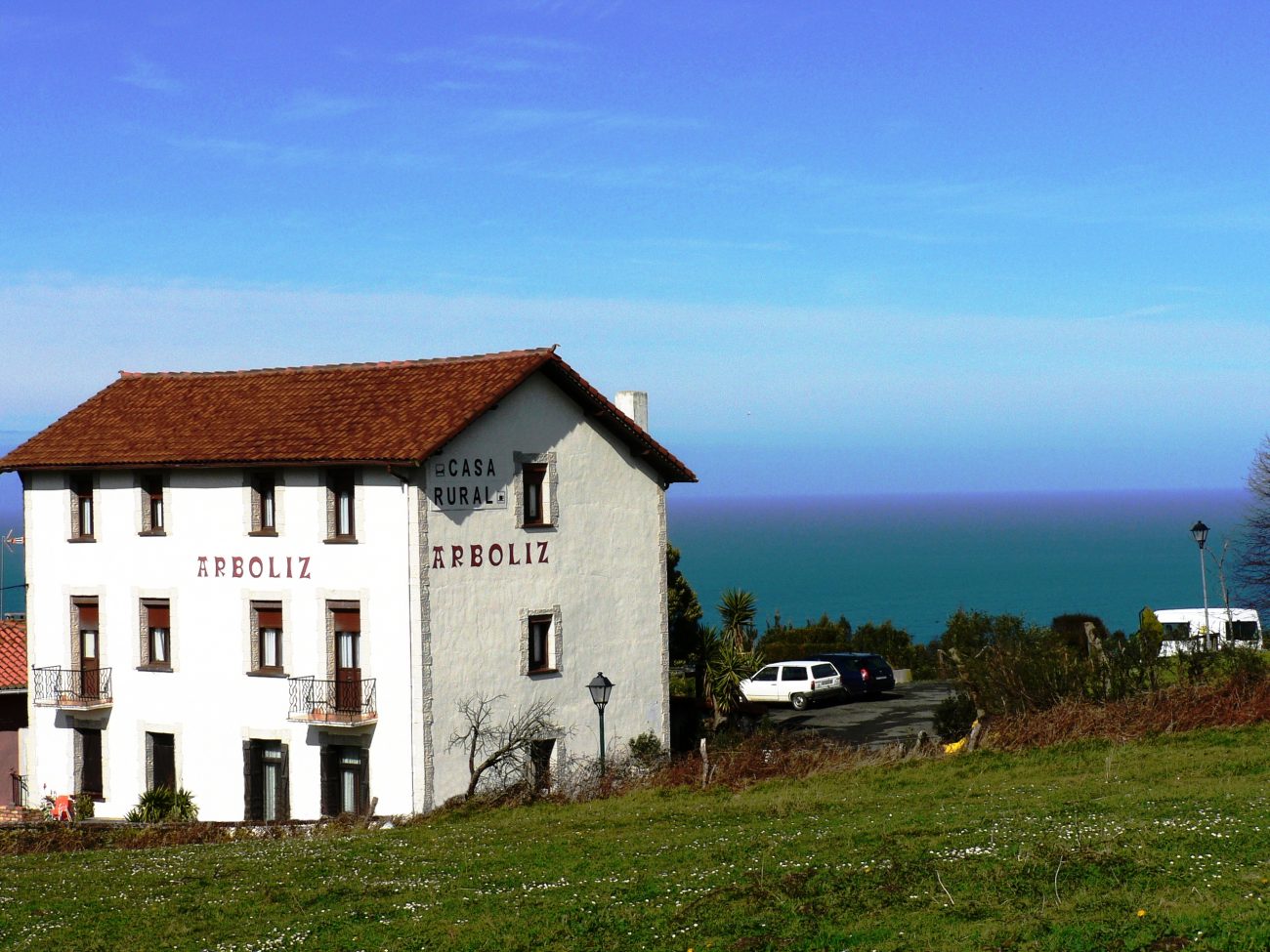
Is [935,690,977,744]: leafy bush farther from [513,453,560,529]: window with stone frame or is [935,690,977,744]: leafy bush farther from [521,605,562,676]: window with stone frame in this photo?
[513,453,560,529]: window with stone frame

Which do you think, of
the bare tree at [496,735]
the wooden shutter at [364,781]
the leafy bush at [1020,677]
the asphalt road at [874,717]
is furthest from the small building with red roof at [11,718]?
the leafy bush at [1020,677]

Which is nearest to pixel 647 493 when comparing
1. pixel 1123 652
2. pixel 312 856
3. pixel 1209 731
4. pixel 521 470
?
pixel 521 470

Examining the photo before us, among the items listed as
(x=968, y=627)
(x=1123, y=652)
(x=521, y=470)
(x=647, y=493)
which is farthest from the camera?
(x=968, y=627)

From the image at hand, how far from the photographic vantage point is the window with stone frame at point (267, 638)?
31812mm

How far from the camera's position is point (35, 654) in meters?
Result: 35.6

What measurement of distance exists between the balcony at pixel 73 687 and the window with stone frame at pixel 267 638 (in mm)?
4589

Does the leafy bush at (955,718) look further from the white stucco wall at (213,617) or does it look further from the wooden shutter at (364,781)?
the wooden shutter at (364,781)

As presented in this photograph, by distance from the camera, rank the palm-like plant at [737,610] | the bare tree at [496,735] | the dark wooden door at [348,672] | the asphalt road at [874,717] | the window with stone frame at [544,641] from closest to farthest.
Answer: the bare tree at [496,735] → the dark wooden door at [348,672] → the window with stone frame at [544,641] → the asphalt road at [874,717] → the palm-like plant at [737,610]

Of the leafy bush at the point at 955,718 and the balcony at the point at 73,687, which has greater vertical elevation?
the balcony at the point at 73,687

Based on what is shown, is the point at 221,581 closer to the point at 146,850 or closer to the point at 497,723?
the point at 497,723

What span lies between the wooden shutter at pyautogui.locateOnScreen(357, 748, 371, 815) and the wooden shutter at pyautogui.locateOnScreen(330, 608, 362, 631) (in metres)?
2.57

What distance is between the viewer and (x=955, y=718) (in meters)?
31.9

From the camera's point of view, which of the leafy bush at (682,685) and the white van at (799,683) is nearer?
the leafy bush at (682,685)

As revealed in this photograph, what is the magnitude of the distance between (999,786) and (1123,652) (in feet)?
26.5
